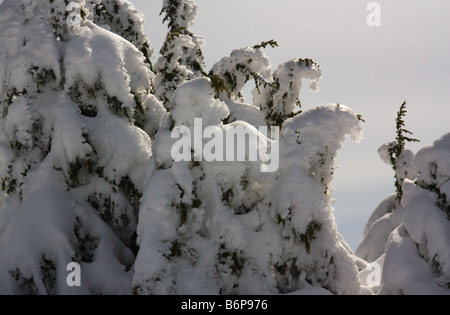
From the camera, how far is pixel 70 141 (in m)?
11.3

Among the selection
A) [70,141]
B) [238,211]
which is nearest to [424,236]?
[238,211]

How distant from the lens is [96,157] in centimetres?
1191

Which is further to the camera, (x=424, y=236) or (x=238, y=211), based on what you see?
(x=424, y=236)

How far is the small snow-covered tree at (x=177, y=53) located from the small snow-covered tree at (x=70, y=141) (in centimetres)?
357

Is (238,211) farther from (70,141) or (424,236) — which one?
(424,236)

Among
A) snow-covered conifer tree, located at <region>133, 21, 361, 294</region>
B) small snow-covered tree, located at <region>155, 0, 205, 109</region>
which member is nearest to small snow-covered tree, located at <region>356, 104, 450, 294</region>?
snow-covered conifer tree, located at <region>133, 21, 361, 294</region>

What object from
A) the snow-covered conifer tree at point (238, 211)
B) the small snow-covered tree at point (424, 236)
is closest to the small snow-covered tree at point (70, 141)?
the snow-covered conifer tree at point (238, 211)

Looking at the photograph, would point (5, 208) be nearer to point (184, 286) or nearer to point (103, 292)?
point (103, 292)

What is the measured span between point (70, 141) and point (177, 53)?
683 centimetres

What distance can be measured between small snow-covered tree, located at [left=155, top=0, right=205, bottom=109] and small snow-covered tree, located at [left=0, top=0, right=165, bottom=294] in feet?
11.7

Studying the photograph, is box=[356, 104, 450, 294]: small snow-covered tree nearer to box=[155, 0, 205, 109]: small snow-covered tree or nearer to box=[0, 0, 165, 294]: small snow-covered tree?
box=[0, 0, 165, 294]: small snow-covered tree

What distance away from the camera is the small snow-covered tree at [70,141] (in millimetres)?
10992

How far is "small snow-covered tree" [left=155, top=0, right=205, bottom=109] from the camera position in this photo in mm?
16828
